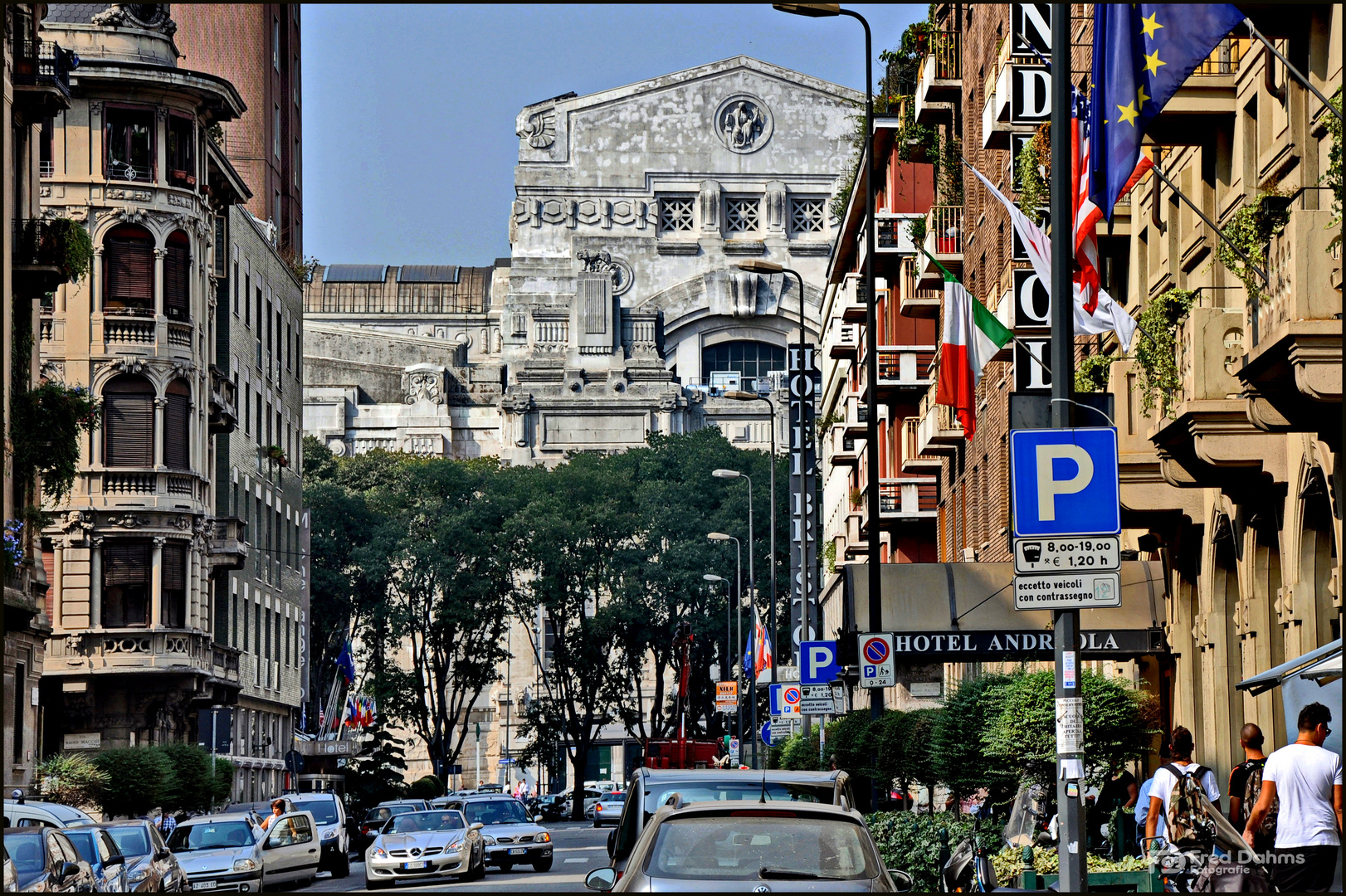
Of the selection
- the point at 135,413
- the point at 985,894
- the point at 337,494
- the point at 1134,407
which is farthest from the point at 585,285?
the point at 985,894

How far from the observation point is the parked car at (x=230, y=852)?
28.9 metres

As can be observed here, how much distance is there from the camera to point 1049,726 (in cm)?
2103

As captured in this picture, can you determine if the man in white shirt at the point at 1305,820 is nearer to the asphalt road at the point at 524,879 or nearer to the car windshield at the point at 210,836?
the asphalt road at the point at 524,879

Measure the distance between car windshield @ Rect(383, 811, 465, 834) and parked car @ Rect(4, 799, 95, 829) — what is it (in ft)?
50.9

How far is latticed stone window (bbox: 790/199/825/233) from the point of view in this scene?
13250 centimetres

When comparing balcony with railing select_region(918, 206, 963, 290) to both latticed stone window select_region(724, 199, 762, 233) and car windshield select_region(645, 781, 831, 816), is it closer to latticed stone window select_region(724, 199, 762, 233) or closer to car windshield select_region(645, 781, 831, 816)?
car windshield select_region(645, 781, 831, 816)

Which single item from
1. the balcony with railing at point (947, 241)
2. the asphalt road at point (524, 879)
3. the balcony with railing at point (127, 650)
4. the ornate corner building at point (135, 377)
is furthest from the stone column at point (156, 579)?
the balcony with railing at point (947, 241)

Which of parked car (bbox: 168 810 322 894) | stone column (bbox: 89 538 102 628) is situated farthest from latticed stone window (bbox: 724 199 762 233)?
parked car (bbox: 168 810 322 894)

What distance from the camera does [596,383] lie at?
423 ft

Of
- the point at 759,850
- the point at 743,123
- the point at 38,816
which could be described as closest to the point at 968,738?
the point at 38,816

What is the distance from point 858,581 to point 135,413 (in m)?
24.4

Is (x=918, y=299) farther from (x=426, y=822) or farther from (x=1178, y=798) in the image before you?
(x=1178, y=798)

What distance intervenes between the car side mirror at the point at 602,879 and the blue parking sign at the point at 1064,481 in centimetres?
361

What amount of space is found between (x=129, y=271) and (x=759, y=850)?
4341cm
